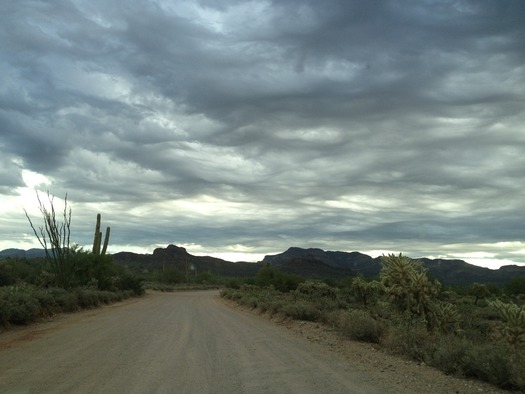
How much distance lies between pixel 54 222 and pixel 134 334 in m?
19.9

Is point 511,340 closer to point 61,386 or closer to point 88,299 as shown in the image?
point 61,386

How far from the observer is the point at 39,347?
14375mm

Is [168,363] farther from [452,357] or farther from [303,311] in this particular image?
[303,311]

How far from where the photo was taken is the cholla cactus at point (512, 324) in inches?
505

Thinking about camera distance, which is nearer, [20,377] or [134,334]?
[20,377]

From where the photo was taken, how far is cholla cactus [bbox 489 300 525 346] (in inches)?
505

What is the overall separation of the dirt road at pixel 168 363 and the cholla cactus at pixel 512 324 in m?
4.35

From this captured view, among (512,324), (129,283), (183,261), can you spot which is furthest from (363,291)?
(183,261)

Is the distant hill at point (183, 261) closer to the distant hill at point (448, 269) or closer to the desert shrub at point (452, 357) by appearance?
the distant hill at point (448, 269)

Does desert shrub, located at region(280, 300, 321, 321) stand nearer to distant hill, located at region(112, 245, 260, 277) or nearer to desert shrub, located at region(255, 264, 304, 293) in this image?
desert shrub, located at region(255, 264, 304, 293)

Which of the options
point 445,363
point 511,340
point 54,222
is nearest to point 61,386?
point 445,363

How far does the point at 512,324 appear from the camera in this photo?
12969 millimetres

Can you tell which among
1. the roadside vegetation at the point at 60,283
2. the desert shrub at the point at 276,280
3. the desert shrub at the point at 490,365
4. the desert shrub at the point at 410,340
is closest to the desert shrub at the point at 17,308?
the roadside vegetation at the point at 60,283

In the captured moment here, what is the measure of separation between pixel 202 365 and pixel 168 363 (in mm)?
823
